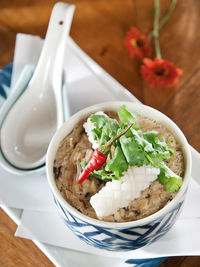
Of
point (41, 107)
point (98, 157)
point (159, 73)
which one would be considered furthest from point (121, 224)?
point (159, 73)

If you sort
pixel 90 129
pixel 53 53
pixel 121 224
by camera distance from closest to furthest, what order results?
1. pixel 121 224
2. pixel 90 129
3. pixel 53 53

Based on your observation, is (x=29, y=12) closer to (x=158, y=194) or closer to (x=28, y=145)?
(x=28, y=145)

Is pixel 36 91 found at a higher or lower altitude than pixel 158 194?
lower

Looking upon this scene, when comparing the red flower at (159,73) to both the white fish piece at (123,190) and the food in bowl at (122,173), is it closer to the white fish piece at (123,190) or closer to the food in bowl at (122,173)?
the food in bowl at (122,173)

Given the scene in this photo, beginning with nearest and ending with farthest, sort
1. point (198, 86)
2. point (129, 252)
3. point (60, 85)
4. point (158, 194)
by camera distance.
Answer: point (158, 194), point (129, 252), point (60, 85), point (198, 86)

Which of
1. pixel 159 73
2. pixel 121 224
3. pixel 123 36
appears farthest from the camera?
pixel 123 36

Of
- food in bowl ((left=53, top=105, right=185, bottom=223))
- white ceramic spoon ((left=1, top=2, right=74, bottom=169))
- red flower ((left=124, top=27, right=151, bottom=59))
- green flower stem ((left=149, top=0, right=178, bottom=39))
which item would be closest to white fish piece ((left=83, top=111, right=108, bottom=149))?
food in bowl ((left=53, top=105, right=185, bottom=223))

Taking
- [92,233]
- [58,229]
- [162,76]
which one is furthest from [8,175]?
[162,76]

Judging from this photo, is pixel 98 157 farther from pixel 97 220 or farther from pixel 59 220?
pixel 59 220
